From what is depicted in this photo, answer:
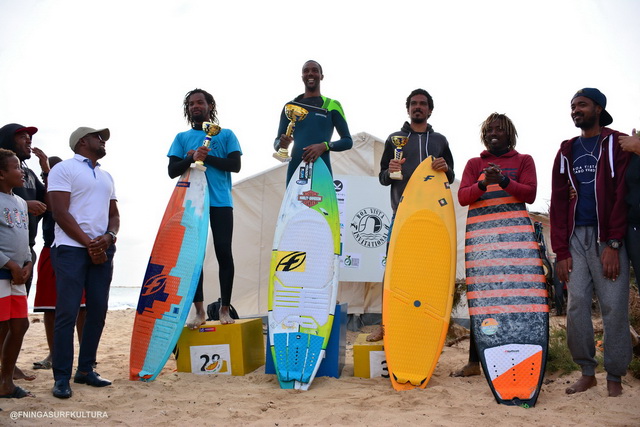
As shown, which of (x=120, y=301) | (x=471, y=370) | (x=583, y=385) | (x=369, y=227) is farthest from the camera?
(x=120, y=301)

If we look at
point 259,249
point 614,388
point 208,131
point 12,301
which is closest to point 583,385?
point 614,388

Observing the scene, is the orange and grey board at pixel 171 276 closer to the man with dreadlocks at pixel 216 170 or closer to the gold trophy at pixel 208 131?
the man with dreadlocks at pixel 216 170

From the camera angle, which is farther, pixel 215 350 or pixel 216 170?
pixel 216 170

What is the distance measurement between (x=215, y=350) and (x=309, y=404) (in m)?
1.15

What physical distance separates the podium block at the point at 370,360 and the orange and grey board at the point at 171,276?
1320 mm

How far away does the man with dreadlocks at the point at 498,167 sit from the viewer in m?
3.39

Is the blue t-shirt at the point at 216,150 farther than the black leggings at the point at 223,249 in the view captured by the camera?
Yes

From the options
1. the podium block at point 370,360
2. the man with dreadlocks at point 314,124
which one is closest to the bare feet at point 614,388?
Answer: the podium block at point 370,360

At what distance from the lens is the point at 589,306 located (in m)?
3.05

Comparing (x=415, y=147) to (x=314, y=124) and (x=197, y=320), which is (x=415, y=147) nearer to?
(x=314, y=124)

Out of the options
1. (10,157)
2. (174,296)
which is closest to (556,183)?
(174,296)

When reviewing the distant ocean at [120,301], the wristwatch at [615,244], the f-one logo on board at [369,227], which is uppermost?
the f-one logo on board at [369,227]

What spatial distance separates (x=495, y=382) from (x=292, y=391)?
1.27 metres

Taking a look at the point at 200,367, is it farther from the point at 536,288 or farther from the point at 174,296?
the point at 536,288
